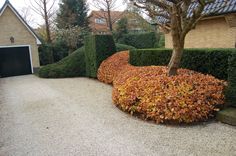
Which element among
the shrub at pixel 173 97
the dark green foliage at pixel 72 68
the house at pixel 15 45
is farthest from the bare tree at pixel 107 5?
the shrub at pixel 173 97

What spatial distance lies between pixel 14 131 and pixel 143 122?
10.8ft

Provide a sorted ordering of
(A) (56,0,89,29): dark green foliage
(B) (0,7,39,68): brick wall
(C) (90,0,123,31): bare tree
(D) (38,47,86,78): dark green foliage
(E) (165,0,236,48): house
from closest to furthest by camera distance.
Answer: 1. (E) (165,0,236,48): house
2. (D) (38,47,86,78): dark green foliage
3. (B) (0,7,39,68): brick wall
4. (A) (56,0,89,29): dark green foliage
5. (C) (90,0,123,31): bare tree

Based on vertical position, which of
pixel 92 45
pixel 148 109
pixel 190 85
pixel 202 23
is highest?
pixel 202 23

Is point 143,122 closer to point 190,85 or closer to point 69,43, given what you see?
point 190,85

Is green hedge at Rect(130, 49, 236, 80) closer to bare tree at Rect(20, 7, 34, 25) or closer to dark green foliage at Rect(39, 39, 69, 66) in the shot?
dark green foliage at Rect(39, 39, 69, 66)

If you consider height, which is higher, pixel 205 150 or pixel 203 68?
pixel 203 68

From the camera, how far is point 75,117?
6.92 m

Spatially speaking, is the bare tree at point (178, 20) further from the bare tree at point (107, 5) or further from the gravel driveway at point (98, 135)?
the bare tree at point (107, 5)

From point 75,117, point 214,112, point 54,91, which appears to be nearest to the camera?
point 214,112

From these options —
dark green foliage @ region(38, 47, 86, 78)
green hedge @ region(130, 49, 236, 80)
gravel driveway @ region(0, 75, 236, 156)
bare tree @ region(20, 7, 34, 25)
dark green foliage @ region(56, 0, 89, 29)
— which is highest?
bare tree @ region(20, 7, 34, 25)

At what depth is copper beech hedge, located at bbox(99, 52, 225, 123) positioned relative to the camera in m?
5.99

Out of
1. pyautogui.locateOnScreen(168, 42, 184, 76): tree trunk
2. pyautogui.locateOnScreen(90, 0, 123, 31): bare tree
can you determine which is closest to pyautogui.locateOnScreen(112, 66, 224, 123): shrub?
pyautogui.locateOnScreen(168, 42, 184, 76): tree trunk

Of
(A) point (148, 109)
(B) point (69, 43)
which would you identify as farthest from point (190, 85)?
(B) point (69, 43)

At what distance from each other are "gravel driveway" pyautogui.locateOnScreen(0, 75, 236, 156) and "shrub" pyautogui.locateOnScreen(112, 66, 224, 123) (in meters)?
0.28
